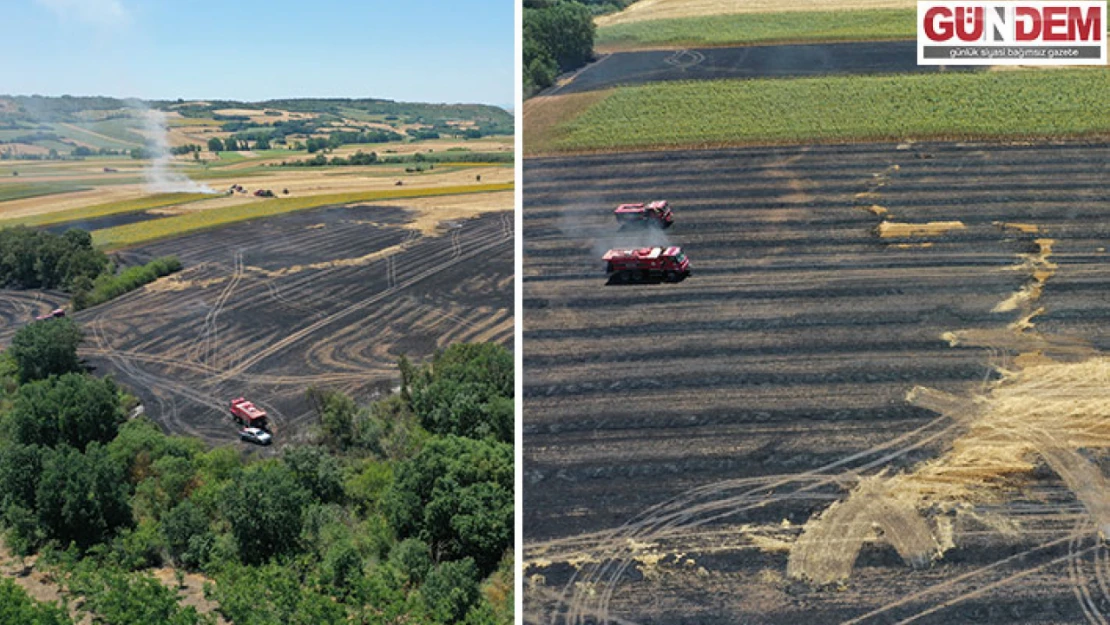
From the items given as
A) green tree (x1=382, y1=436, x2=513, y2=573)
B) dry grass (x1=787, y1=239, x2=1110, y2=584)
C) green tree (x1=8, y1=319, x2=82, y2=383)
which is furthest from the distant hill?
dry grass (x1=787, y1=239, x2=1110, y2=584)

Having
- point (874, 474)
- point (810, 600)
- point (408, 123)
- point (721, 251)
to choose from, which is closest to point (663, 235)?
point (721, 251)

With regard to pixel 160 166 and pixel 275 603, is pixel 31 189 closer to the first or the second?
pixel 160 166

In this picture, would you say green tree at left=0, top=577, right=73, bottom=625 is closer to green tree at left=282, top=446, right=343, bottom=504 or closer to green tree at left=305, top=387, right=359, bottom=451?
green tree at left=282, top=446, right=343, bottom=504

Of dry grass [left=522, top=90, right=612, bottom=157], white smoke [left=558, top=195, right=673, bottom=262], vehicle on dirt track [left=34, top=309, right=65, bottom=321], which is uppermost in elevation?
dry grass [left=522, top=90, right=612, bottom=157]

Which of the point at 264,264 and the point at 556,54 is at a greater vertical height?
the point at 556,54

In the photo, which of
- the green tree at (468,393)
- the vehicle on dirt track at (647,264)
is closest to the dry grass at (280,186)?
the green tree at (468,393)

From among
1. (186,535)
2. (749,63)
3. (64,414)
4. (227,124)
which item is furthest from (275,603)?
(227,124)

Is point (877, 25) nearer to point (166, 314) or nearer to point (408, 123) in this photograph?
point (166, 314)
